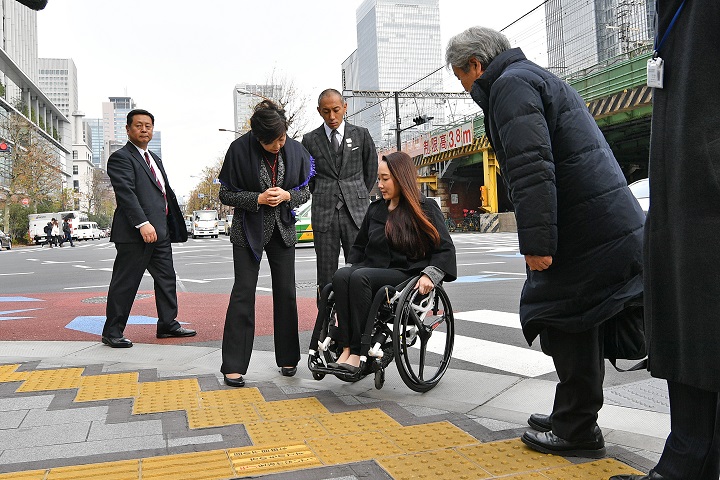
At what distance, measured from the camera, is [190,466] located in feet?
8.98

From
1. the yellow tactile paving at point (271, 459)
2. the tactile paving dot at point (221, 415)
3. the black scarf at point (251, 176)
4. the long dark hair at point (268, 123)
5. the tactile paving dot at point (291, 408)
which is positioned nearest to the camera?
the yellow tactile paving at point (271, 459)

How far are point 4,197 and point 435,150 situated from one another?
33548 millimetres

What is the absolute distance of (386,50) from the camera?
6166cm

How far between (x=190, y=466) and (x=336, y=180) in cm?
281

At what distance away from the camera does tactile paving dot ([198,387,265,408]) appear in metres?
3.73

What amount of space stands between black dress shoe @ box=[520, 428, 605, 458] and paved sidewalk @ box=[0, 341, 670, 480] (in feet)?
0.16

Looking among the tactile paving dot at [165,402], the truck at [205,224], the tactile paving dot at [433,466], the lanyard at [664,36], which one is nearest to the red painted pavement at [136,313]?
the tactile paving dot at [165,402]

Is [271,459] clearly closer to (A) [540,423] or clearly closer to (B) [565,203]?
(A) [540,423]

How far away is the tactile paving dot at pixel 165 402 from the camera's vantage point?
357 cm

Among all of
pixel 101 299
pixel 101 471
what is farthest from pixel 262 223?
pixel 101 299

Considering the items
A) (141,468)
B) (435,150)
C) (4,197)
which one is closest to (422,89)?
(435,150)

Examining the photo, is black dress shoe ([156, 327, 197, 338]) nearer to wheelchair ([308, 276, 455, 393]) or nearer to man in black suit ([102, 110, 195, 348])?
man in black suit ([102, 110, 195, 348])

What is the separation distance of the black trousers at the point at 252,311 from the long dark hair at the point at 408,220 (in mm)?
803

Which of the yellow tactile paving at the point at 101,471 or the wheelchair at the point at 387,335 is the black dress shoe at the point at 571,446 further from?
the yellow tactile paving at the point at 101,471
